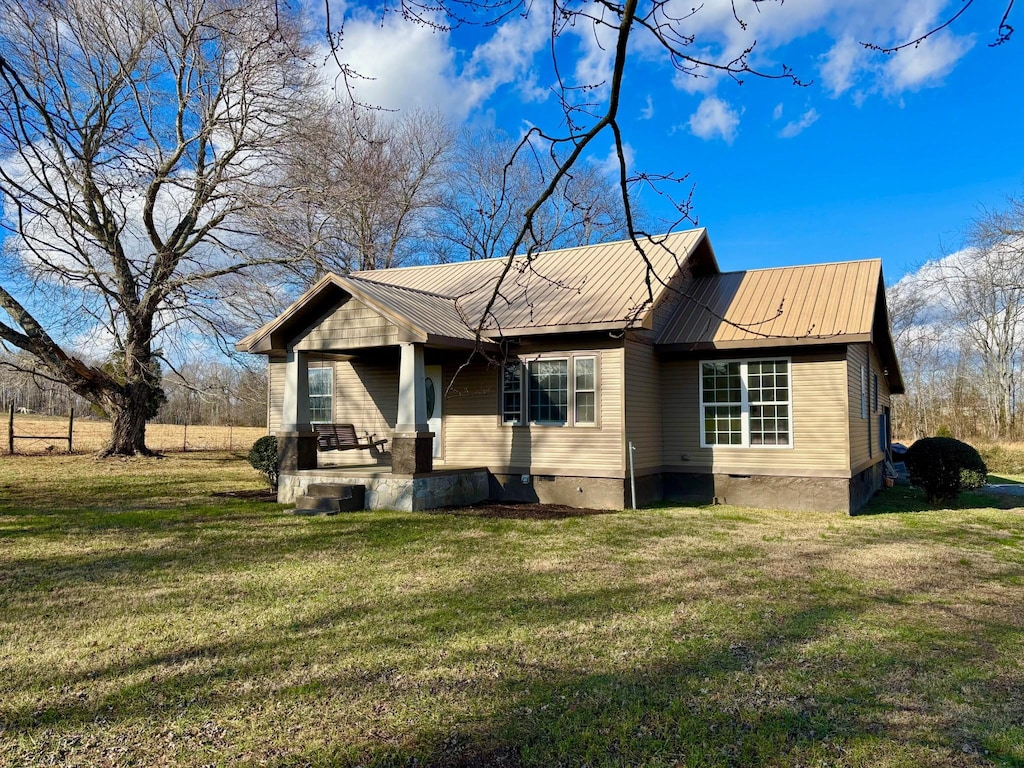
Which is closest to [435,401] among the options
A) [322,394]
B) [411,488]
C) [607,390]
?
[411,488]

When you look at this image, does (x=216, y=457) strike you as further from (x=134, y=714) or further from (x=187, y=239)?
(x=134, y=714)

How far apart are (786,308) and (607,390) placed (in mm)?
3774

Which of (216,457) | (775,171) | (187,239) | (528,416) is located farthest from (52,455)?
(775,171)

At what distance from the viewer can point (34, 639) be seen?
5254 mm

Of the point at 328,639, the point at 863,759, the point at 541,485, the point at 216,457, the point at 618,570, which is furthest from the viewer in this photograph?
the point at 216,457

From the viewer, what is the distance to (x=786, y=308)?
12891 mm

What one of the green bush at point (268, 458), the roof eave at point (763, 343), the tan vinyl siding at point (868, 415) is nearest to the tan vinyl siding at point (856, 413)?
the tan vinyl siding at point (868, 415)

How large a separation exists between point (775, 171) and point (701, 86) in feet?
12.6

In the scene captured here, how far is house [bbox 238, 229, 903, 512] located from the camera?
1170 cm

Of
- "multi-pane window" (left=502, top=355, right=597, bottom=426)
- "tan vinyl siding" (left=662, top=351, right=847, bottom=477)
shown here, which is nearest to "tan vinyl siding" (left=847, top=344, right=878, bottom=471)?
"tan vinyl siding" (left=662, top=351, right=847, bottom=477)

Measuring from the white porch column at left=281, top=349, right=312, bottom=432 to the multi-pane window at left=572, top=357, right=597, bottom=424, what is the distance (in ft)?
15.5

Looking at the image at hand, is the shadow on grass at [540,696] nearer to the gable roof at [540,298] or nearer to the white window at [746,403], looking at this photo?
the gable roof at [540,298]

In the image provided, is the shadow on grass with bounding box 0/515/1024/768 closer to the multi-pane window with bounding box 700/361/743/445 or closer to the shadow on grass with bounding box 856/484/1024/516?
the multi-pane window with bounding box 700/361/743/445

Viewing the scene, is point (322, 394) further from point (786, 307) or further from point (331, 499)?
point (786, 307)
